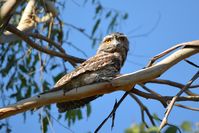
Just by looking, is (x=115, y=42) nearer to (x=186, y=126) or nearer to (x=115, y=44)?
(x=115, y=44)

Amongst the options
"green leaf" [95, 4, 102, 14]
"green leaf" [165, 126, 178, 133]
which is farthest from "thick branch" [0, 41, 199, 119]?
"green leaf" [95, 4, 102, 14]

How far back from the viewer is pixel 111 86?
2.69 meters

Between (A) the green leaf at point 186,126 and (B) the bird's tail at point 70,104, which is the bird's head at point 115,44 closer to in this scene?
(B) the bird's tail at point 70,104

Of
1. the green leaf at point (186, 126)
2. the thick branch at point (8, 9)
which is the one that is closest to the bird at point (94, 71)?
the thick branch at point (8, 9)

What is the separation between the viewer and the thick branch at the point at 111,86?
2.63 metres

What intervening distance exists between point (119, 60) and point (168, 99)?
68 centimetres

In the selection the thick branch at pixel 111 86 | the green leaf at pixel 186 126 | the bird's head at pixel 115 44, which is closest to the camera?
the green leaf at pixel 186 126

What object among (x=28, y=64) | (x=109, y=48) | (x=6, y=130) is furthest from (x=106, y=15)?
(x=109, y=48)

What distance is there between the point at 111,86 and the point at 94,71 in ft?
1.45

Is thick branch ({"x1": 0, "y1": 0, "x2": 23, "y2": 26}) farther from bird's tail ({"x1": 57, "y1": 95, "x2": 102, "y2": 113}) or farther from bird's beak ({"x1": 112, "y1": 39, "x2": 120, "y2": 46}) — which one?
bird's beak ({"x1": 112, "y1": 39, "x2": 120, "y2": 46})

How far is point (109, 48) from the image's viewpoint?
11.9 ft

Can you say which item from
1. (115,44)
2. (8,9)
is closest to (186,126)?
(8,9)

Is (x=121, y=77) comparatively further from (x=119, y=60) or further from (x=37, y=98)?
(x=119, y=60)

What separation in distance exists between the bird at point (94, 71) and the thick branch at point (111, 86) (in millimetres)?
77
